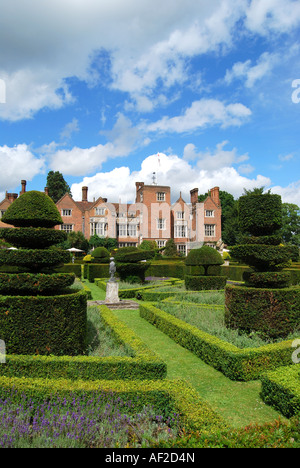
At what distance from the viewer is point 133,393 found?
4.28 metres

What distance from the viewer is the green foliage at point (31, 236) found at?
6762mm

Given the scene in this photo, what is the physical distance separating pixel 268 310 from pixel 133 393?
483cm

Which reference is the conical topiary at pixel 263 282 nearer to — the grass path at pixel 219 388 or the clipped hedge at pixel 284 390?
the grass path at pixel 219 388

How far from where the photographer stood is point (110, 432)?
340 cm

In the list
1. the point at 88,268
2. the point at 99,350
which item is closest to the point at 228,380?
the point at 99,350

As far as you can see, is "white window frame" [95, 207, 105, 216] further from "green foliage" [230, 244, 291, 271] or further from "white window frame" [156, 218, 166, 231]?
"green foliage" [230, 244, 291, 271]

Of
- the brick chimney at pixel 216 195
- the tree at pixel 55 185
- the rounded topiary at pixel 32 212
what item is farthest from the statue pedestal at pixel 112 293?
the tree at pixel 55 185

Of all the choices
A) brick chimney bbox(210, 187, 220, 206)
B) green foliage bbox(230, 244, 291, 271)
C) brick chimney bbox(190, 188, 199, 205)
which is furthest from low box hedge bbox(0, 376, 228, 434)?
brick chimney bbox(210, 187, 220, 206)

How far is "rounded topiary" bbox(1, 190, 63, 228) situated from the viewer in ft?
22.9

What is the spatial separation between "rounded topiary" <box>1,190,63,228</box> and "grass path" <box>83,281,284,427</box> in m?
A: 4.18

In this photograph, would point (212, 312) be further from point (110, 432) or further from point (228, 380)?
point (110, 432)

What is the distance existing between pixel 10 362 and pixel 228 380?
12.9 feet

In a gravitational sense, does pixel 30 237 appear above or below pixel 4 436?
above

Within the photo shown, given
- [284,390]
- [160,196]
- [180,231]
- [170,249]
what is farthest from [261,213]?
[180,231]
